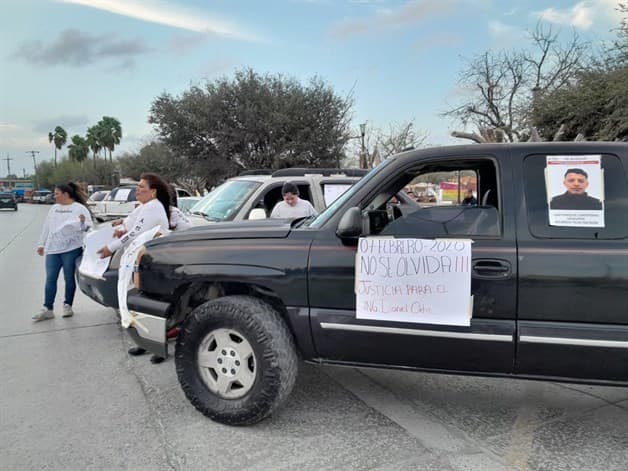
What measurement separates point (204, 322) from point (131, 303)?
0.73 m

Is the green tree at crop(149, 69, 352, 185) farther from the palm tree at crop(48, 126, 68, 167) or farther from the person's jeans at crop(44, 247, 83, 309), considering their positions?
the palm tree at crop(48, 126, 68, 167)

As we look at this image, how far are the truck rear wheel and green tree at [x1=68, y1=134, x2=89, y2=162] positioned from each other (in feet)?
297

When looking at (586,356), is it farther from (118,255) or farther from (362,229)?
(118,255)

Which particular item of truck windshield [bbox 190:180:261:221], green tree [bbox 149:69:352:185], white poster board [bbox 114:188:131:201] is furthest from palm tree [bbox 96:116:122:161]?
truck windshield [bbox 190:180:261:221]

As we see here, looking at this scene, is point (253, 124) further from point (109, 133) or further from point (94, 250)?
point (109, 133)

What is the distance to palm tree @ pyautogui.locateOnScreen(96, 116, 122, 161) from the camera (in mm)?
78338

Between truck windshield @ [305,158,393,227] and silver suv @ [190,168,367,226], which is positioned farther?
silver suv @ [190,168,367,226]

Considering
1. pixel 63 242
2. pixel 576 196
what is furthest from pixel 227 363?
pixel 63 242

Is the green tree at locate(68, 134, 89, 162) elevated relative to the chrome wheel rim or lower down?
elevated

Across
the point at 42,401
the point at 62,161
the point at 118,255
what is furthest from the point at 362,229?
the point at 62,161

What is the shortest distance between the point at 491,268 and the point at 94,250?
4.49 meters

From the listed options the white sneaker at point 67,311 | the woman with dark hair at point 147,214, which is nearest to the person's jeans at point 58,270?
the white sneaker at point 67,311

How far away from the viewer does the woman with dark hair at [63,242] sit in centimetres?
607

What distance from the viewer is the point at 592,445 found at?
3.08 meters
